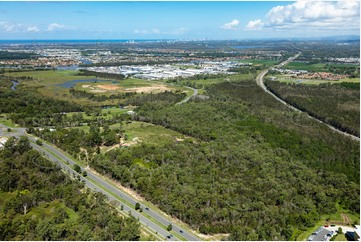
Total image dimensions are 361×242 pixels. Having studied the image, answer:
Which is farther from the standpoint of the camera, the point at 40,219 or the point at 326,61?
the point at 326,61

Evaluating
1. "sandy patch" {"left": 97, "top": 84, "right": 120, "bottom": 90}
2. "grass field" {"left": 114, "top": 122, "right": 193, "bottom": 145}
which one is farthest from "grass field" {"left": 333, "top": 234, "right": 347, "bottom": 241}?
"sandy patch" {"left": 97, "top": 84, "right": 120, "bottom": 90}

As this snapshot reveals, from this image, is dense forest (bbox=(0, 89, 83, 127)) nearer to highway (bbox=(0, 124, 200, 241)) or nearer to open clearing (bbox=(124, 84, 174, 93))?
highway (bbox=(0, 124, 200, 241))

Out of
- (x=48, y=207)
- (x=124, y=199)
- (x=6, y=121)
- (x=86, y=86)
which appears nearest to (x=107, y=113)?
(x=6, y=121)

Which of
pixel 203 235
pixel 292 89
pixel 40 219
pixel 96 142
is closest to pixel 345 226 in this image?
pixel 203 235

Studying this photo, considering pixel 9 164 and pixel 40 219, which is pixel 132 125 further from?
pixel 40 219

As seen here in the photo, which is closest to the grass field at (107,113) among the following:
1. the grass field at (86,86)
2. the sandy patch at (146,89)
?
the grass field at (86,86)
